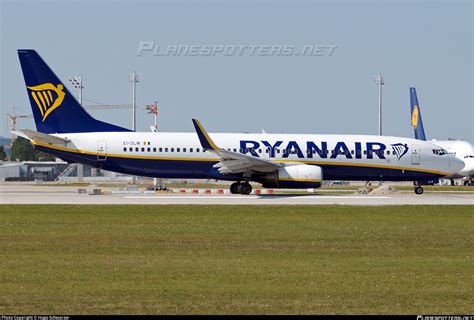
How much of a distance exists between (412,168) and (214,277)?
33.0 metres

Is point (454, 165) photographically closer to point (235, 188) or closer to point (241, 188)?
point (241, 188)

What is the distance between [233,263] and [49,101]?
2914cm

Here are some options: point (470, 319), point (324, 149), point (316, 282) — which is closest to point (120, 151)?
point (324, 149)

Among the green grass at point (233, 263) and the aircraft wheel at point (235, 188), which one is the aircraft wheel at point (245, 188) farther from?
the green grass at point (233, 263)

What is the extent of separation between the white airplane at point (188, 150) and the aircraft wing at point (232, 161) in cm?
5

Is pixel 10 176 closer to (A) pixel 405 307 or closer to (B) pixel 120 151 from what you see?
(B) pixel 120 151

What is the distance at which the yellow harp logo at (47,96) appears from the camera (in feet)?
147

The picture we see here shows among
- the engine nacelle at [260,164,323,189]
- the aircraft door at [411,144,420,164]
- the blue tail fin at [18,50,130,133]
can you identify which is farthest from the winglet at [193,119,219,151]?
the aircraft door at [411,144,420,164]

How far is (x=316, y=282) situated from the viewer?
15.5 m

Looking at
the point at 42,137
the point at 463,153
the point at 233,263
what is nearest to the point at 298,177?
the point at 42,137

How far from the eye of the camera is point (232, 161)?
43.6 m

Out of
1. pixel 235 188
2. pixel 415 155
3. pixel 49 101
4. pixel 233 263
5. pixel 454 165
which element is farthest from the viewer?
pixel 454 165

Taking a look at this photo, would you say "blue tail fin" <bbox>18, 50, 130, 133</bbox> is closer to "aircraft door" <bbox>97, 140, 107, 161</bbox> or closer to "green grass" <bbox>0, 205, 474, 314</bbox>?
"aircraft door" <bbox>97, 140, 107, 161</bbox>

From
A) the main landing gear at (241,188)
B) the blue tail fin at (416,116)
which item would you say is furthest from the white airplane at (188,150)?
the blue tail fin at (416,116)
